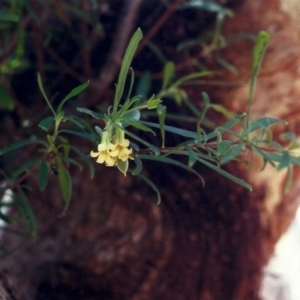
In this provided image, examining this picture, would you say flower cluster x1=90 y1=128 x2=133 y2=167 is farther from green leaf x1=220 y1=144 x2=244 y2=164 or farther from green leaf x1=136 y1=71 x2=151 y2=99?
green leaf x1=136 y1=71 x2=151 y2=99

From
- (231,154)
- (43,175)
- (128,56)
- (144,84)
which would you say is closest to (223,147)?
(231,154)

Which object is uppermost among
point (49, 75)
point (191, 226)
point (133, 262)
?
point (49, 75)

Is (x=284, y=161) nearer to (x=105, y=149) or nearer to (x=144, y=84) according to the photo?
(x=105, y=149)

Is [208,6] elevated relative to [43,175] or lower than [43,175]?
elevated

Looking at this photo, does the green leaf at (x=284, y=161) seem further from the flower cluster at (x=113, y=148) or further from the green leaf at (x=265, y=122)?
the flower cluster at (x=113, y=148)

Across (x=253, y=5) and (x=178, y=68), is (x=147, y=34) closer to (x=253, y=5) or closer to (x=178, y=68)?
(x=178, y=68)

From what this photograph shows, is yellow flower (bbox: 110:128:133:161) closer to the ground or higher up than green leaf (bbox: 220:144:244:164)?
closer to the ground

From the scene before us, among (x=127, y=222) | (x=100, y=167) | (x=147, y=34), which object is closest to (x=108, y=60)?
(x=147, y=34)

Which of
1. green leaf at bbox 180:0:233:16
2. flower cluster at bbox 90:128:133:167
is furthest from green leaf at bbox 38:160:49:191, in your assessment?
green leaf at bbox 180:0:233:16
